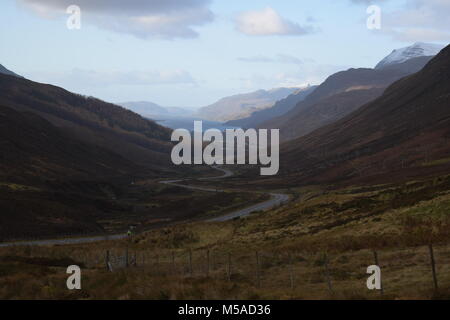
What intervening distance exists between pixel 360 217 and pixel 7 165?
136695 mm

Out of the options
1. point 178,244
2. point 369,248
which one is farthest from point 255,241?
point 369,248

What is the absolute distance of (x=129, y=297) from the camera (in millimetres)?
23016

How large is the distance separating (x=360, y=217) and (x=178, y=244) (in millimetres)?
25369

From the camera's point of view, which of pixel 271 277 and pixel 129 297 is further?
pixel 271 277

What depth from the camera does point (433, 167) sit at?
116625 millimetres

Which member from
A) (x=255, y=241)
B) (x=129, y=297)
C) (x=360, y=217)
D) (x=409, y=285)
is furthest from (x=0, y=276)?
(x=360, y=217)
